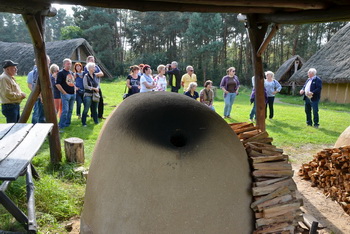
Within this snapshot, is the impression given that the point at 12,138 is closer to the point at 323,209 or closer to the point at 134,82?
the point at 323,209

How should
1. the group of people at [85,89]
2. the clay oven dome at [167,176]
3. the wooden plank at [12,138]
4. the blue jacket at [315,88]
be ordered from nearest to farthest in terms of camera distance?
the clay oven dome at [167,176], the wooden plank at [12,138], the group of people at [85,89], the blue jacket at [315,88]

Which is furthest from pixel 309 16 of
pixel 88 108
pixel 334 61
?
pixel 334 61

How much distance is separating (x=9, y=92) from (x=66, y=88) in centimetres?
172

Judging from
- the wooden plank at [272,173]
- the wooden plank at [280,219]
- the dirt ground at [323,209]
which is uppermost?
the wooden plank at [272,173]

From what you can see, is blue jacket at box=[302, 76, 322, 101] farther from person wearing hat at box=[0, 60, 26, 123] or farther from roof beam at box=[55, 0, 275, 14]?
person wearing hat at box=[0, 60, 26, 123]

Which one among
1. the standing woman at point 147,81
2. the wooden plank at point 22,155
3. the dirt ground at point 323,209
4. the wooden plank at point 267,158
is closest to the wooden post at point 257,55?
the dirt ground at point 323,209

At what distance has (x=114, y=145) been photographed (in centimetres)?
227

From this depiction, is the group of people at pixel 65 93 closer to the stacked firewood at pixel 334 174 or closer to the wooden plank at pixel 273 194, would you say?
the wooden plank at pixel 273 194

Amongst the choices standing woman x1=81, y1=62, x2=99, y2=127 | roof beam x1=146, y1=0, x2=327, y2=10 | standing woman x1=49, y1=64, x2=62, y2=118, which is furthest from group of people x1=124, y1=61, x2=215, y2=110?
roof beam x1=146, y1=0, x2=327, y2=10

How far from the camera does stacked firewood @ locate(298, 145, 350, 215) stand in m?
3.87

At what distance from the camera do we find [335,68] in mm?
14977

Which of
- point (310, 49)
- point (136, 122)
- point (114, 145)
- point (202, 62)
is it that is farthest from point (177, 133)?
point (310, 49)

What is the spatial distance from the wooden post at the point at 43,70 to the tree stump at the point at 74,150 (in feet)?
0.51

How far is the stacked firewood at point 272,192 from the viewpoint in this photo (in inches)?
91.4
